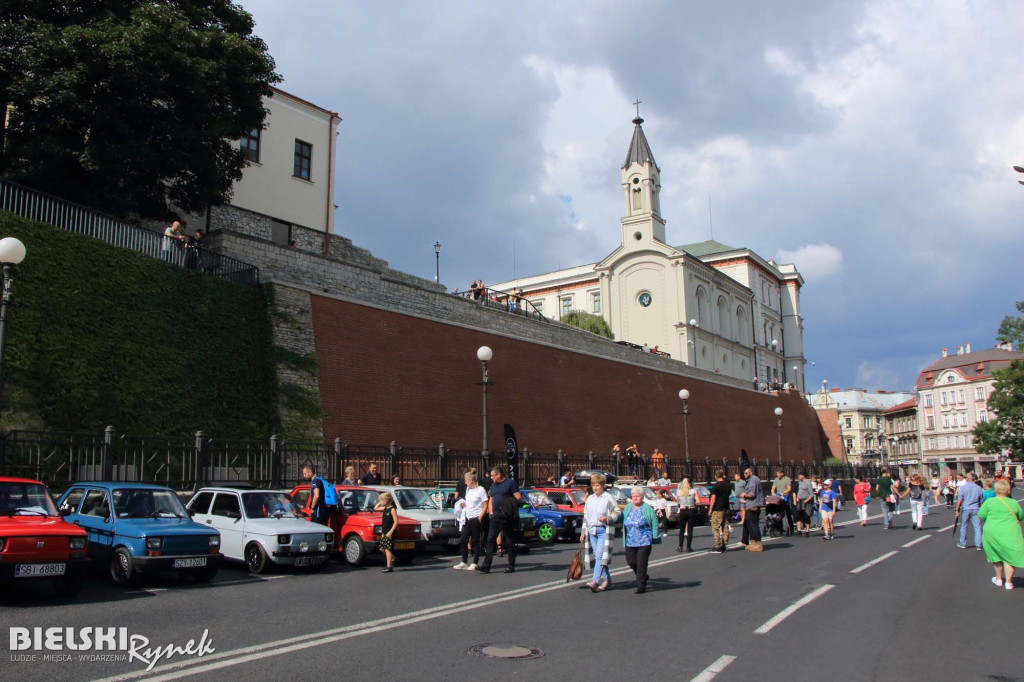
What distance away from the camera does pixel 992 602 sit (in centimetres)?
1024

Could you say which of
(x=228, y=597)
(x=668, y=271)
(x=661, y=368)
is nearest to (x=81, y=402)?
(x=228, y=597)

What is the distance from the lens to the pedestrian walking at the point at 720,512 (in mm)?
16344

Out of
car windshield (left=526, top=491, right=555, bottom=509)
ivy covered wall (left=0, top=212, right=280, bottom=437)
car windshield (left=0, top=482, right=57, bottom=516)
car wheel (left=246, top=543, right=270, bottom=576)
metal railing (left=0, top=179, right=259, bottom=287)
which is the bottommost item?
car wheel (left=246, top=543, right=270, bottom=576)

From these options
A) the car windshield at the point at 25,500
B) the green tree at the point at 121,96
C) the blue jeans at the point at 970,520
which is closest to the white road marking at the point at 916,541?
the blue jeans at the point at 970,520

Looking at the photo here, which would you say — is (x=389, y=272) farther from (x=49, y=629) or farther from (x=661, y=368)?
(x=49, y=629)

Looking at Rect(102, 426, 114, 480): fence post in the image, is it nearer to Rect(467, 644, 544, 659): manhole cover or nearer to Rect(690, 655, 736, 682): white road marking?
Rect(467, 644, 544, 659): manhole cover

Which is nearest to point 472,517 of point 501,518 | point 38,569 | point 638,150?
point 501,518

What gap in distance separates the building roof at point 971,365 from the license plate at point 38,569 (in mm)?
102262

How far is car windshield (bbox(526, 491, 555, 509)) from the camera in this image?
20.2 meters

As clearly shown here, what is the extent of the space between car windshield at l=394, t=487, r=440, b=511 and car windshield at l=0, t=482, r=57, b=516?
22.4 ft

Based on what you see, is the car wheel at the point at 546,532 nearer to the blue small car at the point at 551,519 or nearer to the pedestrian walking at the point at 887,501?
the blue small car at the point at 551,519

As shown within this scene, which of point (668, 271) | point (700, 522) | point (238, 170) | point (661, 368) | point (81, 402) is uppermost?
point (668, 271)

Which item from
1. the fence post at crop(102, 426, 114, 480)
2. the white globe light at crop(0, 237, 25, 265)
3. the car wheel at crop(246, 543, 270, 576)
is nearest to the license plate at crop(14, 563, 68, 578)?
the car wheel at crop(246, 543, 270, 576)

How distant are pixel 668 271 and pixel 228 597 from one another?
57.3m
